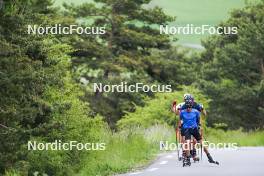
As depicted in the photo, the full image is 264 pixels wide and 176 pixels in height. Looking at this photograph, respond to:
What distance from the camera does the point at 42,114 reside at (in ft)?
69.2

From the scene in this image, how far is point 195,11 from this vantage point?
392 ft

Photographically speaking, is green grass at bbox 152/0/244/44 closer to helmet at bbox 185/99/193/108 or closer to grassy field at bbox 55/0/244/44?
grassy field at bbox 55/0/244/44

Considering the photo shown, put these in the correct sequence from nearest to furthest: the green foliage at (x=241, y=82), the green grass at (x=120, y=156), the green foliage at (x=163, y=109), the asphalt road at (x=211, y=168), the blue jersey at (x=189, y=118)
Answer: the asphalt road at (x=211, y=168)
the green grass at (x=120, y=156)
the blue jersey at (x=189, y=118)
the green foliage at (x=163, y=109)
the green foliage at (x=241, y=82)

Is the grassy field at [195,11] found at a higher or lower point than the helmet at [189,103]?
higher

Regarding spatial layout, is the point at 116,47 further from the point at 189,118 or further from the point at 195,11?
the point at 195,11

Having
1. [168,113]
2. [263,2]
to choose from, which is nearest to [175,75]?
[263,2]

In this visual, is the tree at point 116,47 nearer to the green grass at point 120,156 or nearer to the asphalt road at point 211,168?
the green grass at point 120,156

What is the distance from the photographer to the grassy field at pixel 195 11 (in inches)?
4382

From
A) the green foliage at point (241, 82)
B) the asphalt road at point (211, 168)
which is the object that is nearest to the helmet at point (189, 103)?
the asphalt road at point (211, 168)

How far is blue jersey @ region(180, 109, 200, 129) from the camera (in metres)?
18.9

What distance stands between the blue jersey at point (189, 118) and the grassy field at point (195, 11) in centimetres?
8689

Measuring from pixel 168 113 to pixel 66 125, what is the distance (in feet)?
69.3

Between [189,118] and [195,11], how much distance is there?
334 feet

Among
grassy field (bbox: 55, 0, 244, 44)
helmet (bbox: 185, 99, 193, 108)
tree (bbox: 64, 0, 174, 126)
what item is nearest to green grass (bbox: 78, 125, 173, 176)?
helmet (bbox: 185, 99, 193, 108)
